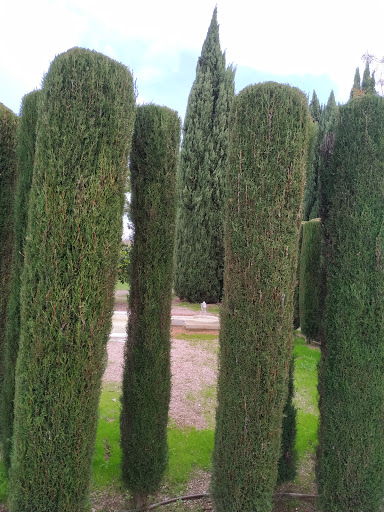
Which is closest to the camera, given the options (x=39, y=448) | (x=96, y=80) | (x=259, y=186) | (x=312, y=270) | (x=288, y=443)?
(x=39, y=448)

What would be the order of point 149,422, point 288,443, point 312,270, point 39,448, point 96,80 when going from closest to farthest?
Result: point 39,448 → point 96,80 → point 149,422 → point 288,443 → point 312,270

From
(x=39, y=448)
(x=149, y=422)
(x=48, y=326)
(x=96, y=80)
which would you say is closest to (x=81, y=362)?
(x=48, y=326)

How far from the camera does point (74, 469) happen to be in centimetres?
259

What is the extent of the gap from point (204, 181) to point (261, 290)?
12729 millimetres

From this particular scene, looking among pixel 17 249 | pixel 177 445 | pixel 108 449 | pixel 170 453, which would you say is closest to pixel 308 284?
pixel 177 445

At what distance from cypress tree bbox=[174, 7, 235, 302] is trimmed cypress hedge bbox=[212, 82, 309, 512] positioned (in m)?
12.1

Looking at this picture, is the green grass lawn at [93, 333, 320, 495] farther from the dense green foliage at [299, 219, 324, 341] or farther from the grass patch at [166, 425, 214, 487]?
the dense green foliage at [299, 219, 324, 341]

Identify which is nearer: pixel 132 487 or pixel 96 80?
pixel 96 80

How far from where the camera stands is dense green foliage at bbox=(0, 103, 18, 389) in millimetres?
4160

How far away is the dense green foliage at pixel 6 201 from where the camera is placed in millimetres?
4160

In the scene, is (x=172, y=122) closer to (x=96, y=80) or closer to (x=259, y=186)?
(x=96, y=80)

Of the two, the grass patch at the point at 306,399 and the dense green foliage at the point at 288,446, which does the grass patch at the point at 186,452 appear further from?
the grass patch at the point at 306,399

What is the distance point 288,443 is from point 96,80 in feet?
12.9

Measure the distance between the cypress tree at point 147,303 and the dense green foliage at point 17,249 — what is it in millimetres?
989
